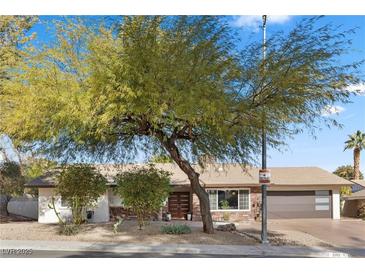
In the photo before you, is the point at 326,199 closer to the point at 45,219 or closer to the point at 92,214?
the point at 92,214

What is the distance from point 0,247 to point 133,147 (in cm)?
736

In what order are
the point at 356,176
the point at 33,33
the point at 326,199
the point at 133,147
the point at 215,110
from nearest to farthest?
1. the point at 215,110
2. the point at 133,147
3. the point at 33,33
4. the point at 326,199
5. the point at 356,176

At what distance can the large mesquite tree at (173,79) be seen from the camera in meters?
13.7

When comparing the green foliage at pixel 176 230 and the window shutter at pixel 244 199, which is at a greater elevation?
the window shutter at pixel 244 199

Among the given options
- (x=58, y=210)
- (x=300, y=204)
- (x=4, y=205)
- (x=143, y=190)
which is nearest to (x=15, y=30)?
(x=58, y=210)

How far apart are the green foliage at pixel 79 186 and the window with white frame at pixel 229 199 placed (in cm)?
1153

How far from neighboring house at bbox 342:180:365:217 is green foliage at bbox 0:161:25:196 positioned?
24.2 m

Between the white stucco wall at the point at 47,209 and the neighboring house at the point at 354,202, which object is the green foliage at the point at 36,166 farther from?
the neighboring house at the point at 354,202

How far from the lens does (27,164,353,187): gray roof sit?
28214 millimetres

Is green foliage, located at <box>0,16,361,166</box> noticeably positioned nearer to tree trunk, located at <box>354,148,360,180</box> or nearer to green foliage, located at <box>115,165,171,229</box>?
green foliage, located at <box>115,165,171,229</box>

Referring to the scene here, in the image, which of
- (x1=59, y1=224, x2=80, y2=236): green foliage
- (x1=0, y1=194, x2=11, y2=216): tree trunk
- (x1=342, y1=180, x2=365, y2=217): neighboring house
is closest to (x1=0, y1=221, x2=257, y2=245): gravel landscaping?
(x1=59, y1=224, x2=80, y2=236): green foliage

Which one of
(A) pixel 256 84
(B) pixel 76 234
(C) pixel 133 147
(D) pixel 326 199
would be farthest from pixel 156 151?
(D) pixel 326 199

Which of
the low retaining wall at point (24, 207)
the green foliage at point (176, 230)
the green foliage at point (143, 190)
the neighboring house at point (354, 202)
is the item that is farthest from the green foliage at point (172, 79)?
the neighboring house at point (354, 202)

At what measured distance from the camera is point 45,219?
85.9 ft
